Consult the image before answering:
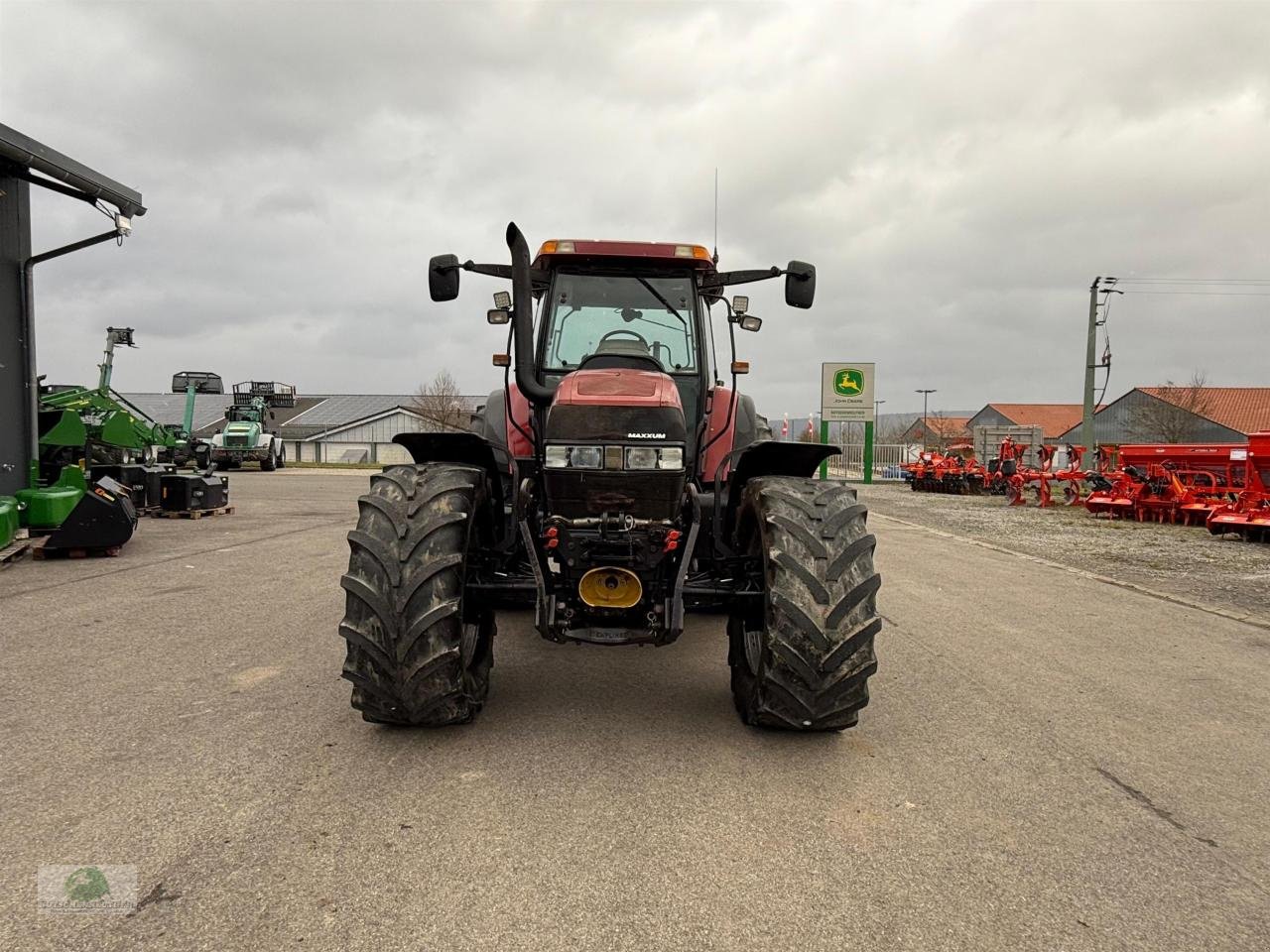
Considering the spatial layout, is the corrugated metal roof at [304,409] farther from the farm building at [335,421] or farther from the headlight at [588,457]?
the headlight at [588,457]

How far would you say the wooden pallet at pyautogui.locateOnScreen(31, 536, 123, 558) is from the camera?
867cm

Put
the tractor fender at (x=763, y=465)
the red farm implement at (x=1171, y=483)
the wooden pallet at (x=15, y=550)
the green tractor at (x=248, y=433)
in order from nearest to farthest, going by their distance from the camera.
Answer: the tractor fender at (x=763, y=465) < the wooden pallet at (x=15, y=550) < the red farm implement at (x=1171, y=483) < the green tractor at (x=248, y=433)

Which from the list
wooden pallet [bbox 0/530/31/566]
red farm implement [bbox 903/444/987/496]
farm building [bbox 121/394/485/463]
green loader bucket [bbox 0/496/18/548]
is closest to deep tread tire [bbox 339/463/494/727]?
wooden pallet [bbox 0/530/31/566]

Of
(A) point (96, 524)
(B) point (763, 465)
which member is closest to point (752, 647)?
(B) point (763, 465)

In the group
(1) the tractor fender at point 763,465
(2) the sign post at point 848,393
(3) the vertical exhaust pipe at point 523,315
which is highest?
(2) the sign post at point 848,393

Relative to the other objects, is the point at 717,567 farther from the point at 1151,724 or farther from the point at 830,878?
the point at 1151,724

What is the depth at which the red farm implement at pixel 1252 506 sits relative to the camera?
39.4 feet

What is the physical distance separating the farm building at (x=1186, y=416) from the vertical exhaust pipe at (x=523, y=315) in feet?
116

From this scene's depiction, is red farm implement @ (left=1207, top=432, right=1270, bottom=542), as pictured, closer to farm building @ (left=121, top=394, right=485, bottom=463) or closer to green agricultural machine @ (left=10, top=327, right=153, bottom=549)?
green agricultural machine @ (left=10, top=327, right=153, bottom=549)

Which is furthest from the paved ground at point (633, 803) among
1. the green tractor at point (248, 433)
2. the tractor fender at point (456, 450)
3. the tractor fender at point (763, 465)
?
the green tractor at point (248, 433)

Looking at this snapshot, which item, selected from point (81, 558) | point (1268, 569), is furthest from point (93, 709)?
point (1268, 569)

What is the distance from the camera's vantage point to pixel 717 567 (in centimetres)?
416

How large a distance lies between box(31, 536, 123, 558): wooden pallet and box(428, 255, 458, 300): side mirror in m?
6.73

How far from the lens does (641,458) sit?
3.46 meters
